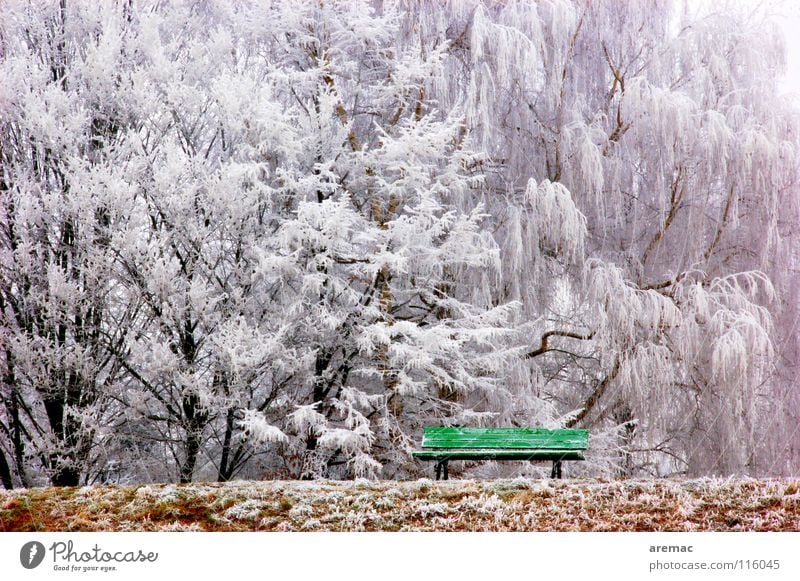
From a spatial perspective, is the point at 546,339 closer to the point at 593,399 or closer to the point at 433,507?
the point at 593,399

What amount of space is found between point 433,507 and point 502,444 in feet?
→ 5.03

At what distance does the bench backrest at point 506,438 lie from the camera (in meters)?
7.05

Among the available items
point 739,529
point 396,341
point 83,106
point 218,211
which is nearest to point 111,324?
point 218,211

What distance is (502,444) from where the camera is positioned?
718 cm

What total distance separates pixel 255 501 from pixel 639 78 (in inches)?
235

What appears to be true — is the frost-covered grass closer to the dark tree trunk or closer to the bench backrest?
the bench backrest

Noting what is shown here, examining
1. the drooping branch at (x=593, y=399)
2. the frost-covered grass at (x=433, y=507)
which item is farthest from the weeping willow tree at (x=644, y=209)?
the frost-covered grass at (x=433, y=507)

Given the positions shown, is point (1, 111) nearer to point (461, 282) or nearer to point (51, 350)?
point (51, 350)

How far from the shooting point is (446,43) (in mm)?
8805
